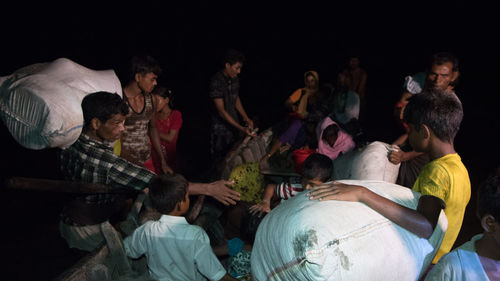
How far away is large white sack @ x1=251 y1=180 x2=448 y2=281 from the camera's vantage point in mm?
1448

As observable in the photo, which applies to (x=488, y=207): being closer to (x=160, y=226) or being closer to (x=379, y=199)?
(x=379, y=199)

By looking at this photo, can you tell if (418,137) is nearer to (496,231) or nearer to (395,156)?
(496,231)

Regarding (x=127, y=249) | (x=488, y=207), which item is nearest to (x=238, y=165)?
(x=127, y=249)

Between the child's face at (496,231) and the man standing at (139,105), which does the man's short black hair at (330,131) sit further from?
the child's face at (496,231)

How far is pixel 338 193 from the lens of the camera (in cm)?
162

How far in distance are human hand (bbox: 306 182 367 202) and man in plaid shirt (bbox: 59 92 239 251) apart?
1049 millimetres

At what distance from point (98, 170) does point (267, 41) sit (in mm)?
15381

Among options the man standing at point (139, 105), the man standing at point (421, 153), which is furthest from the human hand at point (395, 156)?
the man standing at point (139, 105)

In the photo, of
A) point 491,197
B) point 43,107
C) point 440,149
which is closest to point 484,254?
point 491,197

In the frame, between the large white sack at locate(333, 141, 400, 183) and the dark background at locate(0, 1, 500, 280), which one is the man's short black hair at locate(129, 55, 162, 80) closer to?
the large white sack at locate(333, 141, 400, 183)

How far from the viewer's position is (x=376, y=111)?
10.1 m

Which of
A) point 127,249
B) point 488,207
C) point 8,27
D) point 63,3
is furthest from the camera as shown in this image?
point 63,3

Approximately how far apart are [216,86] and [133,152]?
5.03 ft

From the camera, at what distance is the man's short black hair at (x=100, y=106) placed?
240 centimetres
